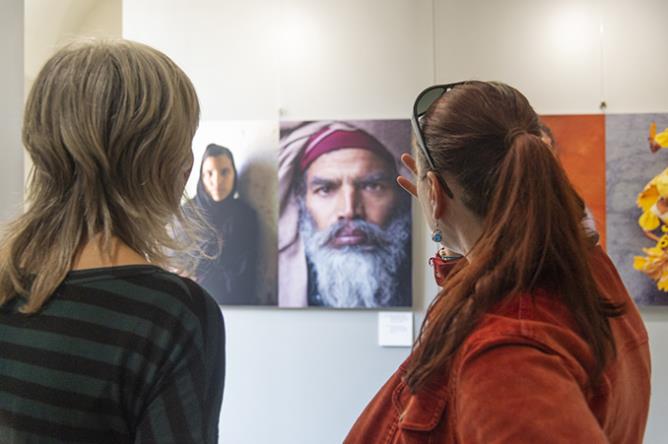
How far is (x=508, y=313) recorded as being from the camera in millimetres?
697

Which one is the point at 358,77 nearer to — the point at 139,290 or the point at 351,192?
the point at 351,192

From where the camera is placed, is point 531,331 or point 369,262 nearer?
point 531,331

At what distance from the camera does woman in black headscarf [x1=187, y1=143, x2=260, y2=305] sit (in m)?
2.48

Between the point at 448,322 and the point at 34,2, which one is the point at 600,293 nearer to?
the point at 448,322

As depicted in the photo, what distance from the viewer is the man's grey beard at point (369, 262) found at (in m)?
2.40

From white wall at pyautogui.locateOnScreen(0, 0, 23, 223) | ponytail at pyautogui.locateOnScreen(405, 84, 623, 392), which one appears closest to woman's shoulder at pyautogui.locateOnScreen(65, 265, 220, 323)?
ponytail at pyautogui.locateOnScreen(405, 84, 623, 392)

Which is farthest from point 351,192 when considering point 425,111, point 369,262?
point 425,111

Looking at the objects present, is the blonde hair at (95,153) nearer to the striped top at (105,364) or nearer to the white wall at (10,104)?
the striped top at (105,364)

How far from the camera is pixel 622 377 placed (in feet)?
2.52

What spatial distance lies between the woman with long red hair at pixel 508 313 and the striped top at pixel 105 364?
288mm

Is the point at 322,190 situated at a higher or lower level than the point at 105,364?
higher

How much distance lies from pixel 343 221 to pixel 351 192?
12 cm

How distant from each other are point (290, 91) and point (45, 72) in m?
1.80

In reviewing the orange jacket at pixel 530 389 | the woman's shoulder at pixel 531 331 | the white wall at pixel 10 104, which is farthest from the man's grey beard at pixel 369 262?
the woman's shoulder at pixel 531 331
